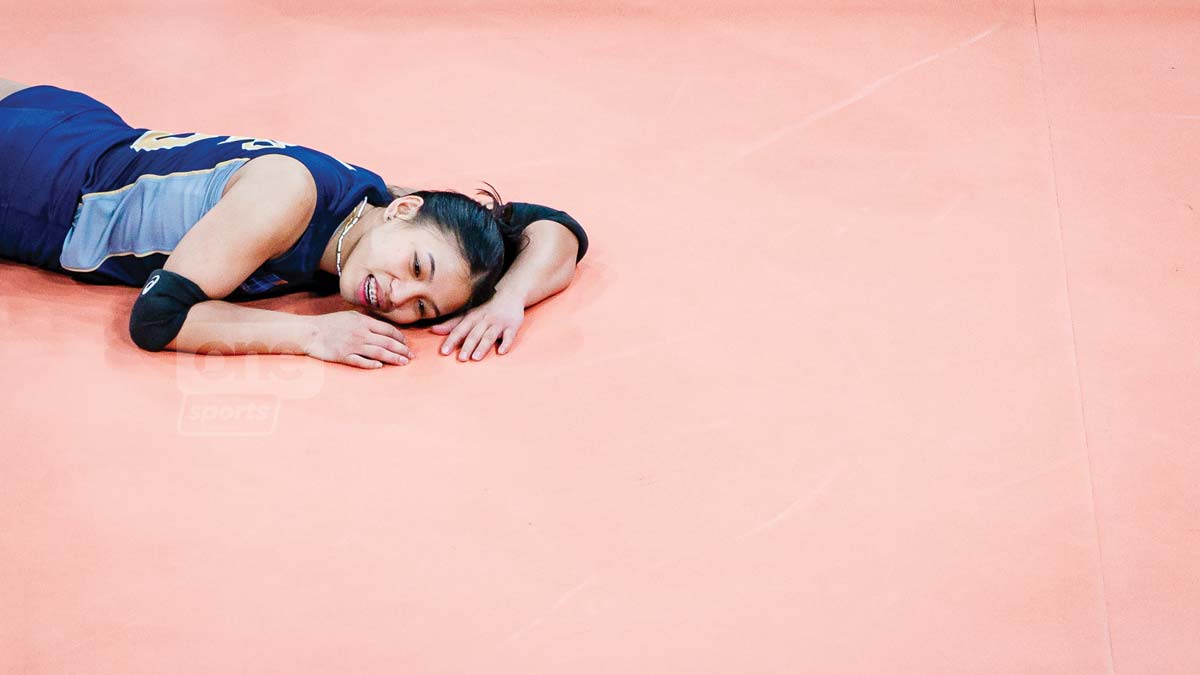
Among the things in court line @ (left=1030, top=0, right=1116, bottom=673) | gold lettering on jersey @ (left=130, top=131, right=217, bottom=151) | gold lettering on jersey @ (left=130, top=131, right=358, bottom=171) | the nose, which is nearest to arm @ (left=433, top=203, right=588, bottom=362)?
the nose

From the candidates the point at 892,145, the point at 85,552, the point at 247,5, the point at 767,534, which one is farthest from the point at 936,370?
the point at 247,5

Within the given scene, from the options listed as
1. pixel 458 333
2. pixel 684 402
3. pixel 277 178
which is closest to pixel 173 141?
pixel 277 178

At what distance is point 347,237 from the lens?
200cm

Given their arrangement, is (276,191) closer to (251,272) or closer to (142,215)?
(251,272)

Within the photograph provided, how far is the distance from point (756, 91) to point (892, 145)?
362mm

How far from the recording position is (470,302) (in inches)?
78.0

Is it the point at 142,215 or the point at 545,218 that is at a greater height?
the point at 142,215

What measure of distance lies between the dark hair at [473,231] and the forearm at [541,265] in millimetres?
35

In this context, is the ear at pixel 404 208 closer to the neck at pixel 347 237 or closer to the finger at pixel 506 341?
the neck at pixel 347 237

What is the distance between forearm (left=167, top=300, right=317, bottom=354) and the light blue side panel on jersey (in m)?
0.17

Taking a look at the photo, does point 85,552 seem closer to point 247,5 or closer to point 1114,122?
point 247,5

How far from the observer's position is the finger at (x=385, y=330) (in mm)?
1925

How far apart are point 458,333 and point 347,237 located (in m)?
0.27

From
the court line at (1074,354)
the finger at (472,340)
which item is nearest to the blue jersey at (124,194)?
the finger at (472,340)
